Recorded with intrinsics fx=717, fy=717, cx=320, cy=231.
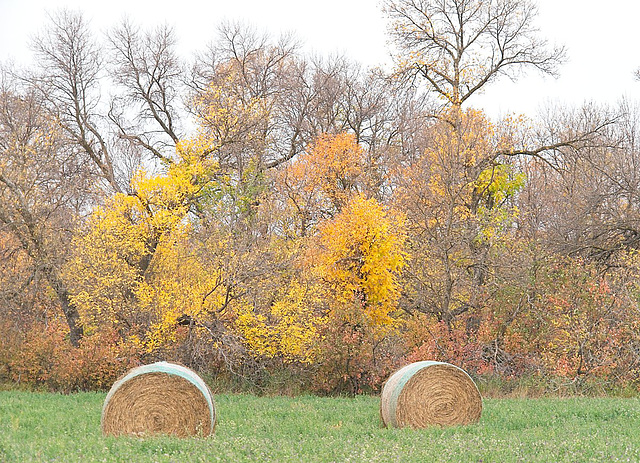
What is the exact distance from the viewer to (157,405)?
11.9 m

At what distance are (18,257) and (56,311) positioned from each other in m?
2.29

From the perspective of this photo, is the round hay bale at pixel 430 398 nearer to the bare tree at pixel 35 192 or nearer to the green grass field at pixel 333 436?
the green grass field at pixel 333 436

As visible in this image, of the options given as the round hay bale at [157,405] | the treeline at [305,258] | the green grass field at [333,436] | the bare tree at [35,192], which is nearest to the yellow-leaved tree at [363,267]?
the treeline at [305,258]

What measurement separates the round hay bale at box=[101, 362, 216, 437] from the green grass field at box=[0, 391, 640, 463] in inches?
19.3

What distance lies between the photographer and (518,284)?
938 inches

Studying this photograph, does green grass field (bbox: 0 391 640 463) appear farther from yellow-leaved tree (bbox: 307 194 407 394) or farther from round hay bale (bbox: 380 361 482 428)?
yellow-leaved tree (bbox: 307 194 407 394)

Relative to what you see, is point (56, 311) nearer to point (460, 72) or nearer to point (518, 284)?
point (518, 284)

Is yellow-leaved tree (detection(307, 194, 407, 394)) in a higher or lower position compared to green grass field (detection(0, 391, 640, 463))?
higher

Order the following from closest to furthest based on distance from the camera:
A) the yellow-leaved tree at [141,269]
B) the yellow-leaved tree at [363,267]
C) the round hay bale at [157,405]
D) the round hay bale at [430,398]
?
the round hay bale at [157,405] → the round hay bale at [430,398] → the yellow-leaved tree at [141,269] → the yellow-leaved tree at [363,267]

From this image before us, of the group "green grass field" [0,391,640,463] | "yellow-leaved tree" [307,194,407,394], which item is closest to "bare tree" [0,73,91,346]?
"green grass field" [0,391,640,463]

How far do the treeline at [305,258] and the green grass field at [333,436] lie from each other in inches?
167

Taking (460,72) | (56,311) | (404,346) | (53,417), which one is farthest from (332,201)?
(53,417)

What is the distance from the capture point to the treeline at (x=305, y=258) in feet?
70.8

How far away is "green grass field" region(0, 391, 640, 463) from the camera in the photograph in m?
9.34
